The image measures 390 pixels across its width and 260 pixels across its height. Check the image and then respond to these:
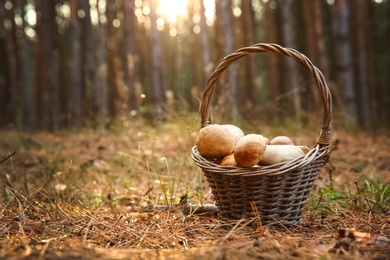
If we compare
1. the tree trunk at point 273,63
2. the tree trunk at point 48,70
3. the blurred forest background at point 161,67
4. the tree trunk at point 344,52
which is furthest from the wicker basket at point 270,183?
the tree trunk at point 273,63

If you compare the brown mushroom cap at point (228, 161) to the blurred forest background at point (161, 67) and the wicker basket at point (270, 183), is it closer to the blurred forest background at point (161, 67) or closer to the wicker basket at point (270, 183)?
the wicker basket at point (270, 183)

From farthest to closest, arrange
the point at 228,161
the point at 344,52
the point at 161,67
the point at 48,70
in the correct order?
the point at 161,67
the point at 48,70
the point at 344,52
the point at 228,161

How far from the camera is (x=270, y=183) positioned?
199 cm

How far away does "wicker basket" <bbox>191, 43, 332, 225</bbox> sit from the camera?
1.97 m

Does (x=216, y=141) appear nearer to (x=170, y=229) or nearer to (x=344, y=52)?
(x=170, y=229)

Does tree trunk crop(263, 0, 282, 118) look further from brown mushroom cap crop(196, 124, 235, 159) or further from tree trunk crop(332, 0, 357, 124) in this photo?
brown mushroom cap crop(196, 124, 235, 159)

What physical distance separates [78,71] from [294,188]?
9761 millimetres

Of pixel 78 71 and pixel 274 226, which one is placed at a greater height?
pixel 78 71

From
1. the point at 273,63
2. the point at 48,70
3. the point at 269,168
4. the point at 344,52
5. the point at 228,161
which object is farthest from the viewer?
the point at 273,63

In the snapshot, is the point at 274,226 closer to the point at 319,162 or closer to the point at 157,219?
the point at 319,162

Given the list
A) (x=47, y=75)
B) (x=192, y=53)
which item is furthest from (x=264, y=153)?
(x=192, y=53)

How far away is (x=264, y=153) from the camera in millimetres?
2107

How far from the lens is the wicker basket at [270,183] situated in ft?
6.47

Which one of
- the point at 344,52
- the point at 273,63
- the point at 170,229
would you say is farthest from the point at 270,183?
the point at 273,63
